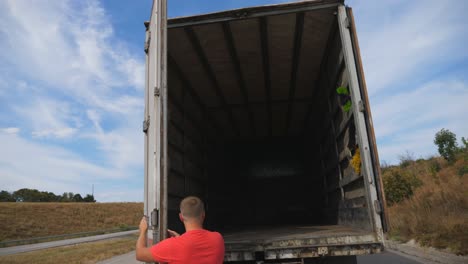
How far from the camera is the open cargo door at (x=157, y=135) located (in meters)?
3.15

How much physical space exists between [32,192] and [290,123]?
78.6 m

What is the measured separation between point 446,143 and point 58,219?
137 ft

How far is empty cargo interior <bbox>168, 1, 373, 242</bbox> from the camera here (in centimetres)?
497

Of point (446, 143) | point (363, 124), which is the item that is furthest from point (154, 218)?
point (446, 143)

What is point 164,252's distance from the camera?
2.03m

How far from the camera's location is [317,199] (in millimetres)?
8289

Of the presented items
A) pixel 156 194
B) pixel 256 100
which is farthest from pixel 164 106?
pixel 256 100

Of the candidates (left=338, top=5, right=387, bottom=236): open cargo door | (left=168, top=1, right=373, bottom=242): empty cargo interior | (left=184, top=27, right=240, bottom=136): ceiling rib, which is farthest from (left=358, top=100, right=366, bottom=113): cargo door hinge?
(left=184, top=27, right=240, bottom=136): ceiling rib

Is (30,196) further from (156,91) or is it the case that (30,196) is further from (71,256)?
(156,91)

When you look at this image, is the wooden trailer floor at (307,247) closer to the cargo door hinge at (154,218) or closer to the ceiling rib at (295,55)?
the cargo door hinge at (154,218)

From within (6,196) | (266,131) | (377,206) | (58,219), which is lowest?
(377,206)

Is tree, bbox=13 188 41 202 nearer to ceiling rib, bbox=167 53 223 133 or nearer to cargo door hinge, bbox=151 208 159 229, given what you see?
ceiling rib, bbox=167 53 223 133

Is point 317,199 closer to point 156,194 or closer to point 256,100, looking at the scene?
point 256,100

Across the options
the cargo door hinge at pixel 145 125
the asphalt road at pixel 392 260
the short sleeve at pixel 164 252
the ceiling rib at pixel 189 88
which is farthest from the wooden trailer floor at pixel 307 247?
the asphalt road at pixel 392 260
